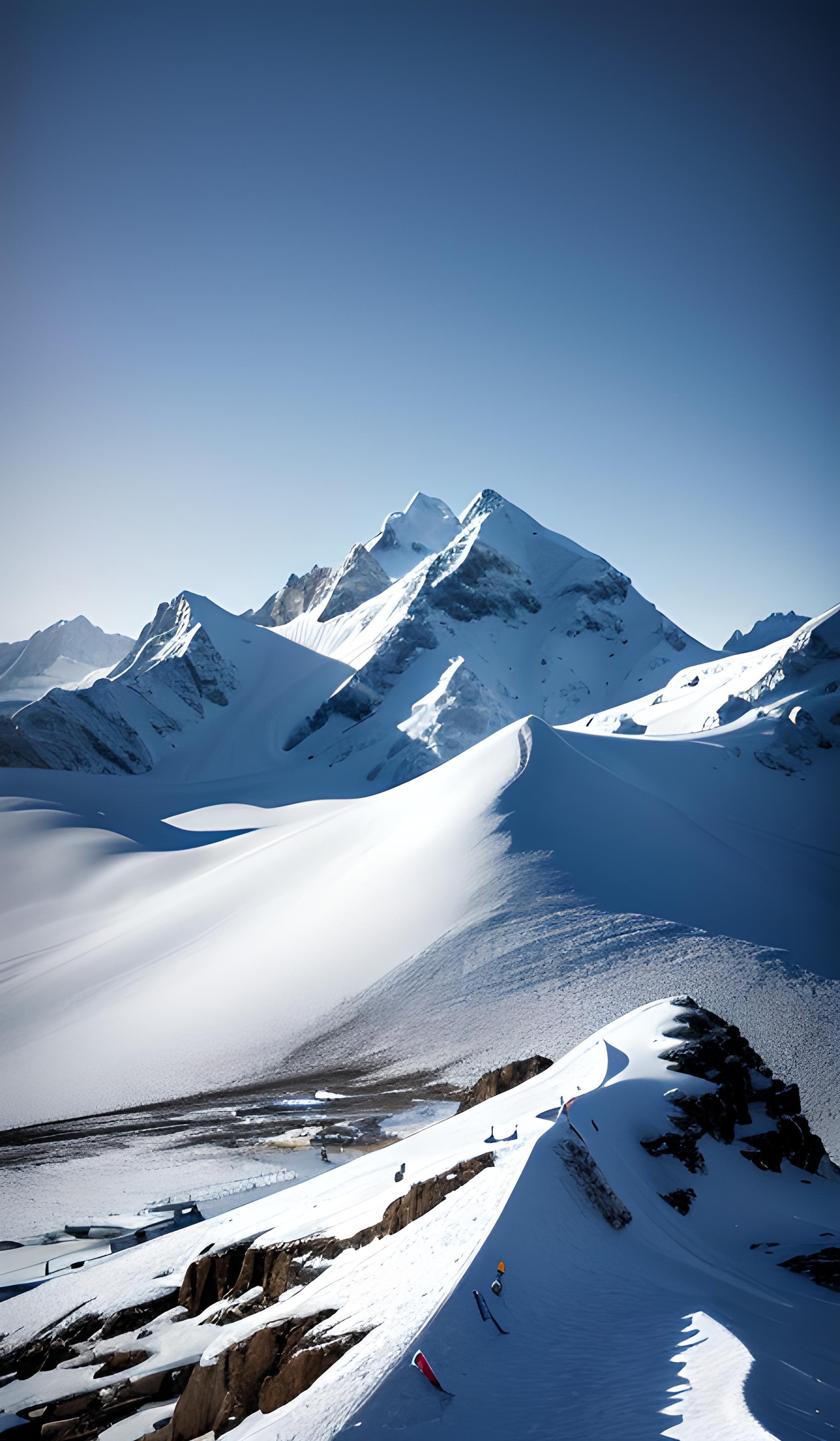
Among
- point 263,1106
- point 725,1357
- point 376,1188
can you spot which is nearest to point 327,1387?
point 725,1357

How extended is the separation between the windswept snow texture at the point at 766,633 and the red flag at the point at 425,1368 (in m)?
91.2

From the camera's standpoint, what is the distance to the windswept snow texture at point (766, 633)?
9019 cm

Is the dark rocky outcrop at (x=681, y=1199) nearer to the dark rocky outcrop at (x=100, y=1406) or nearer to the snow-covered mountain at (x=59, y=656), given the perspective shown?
the dark rocky outcrop at (x=100, y=1406)

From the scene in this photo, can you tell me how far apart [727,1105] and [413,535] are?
119408 mm

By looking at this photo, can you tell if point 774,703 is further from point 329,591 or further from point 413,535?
point 413,535

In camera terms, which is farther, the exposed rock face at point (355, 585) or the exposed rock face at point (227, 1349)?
the exposed rock face at point (355, 585)

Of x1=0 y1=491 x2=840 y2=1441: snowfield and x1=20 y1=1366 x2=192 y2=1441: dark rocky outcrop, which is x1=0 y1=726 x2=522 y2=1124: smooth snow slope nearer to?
x1=0 y1=491 x2=840 y2=1441: snowfield

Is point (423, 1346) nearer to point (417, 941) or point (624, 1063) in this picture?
point (624, 1063)

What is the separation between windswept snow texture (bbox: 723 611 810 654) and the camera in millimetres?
90188

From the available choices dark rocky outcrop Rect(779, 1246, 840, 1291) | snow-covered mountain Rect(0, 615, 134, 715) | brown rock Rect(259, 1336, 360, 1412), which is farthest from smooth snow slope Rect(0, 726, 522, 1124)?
snow-covered mountain Rect(0, 615, 134, 715)

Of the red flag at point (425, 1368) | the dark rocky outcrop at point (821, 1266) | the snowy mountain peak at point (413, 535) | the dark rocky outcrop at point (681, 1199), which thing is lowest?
the dark rocky outcrop at point (821, 1266)

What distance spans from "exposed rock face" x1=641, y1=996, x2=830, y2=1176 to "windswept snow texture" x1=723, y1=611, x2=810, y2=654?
265ft

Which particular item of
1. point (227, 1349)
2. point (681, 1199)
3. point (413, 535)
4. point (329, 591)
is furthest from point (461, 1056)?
point (413, 535)

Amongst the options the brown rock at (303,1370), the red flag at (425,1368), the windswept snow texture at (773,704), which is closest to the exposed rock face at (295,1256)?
the brown rock at (303,1370)
